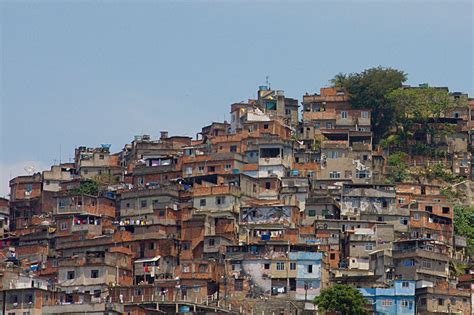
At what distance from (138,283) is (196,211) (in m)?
5.93

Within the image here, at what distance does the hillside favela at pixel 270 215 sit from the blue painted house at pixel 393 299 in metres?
0.07

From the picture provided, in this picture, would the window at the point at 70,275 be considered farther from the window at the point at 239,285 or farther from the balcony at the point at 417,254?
the balcony at the point at 417,254

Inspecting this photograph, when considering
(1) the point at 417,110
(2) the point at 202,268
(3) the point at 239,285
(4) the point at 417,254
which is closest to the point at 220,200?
(2) the point at 202,268

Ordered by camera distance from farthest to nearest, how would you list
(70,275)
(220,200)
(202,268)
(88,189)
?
(88,189)
(220,200)
(70,275)
(202,268)

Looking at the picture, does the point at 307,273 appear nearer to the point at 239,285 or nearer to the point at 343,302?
the point at 239,285

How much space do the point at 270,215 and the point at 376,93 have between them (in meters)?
20.1

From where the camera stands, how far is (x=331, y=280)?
7575cm

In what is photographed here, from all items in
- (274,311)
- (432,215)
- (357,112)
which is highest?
(357,112)

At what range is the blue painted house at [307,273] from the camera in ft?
243

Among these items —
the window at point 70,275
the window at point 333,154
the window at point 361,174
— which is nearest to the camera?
the window at point 70,275

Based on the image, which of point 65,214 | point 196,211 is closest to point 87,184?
point 65,214

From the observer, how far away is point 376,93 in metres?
97.9

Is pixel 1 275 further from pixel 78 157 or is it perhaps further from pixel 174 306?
pixel 78 157

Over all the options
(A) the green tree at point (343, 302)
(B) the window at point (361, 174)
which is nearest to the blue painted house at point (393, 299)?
(A) the green tree at point (343, 302)
